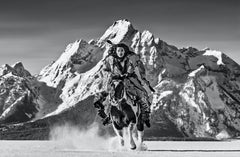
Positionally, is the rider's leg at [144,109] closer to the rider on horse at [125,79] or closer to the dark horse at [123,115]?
the rider on horse at [125,79]

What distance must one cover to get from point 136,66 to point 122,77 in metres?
3.15

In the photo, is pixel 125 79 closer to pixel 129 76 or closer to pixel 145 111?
pixel 129 76

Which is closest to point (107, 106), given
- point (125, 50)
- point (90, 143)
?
point (125, 50)

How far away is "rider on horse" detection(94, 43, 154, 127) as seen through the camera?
258 feet

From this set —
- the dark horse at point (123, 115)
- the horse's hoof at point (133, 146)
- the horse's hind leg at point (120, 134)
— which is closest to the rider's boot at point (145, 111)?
the dark horse at point (123, 115)

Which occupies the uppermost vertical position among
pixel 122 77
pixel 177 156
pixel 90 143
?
pixel 122 77

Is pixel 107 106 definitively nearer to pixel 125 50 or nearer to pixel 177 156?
pixel 125 50

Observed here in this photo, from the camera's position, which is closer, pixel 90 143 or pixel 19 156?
pixel 19 156

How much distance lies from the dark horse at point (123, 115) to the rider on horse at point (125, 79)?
0.30m

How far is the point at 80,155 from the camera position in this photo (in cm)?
6388

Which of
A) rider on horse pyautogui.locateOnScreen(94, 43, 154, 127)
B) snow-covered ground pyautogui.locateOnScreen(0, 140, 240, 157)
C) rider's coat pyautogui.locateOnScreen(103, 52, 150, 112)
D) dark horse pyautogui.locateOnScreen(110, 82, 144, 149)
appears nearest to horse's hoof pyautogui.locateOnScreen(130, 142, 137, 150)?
dark horse pyautogui.locateOnScreen(110, 82, 144, 149)

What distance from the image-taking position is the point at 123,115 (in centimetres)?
7812

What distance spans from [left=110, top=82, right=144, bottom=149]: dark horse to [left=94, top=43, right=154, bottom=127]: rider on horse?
11.9 inches

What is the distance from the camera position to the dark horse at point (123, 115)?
77.7 meters
